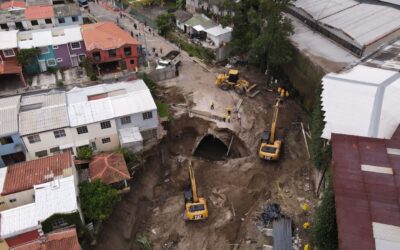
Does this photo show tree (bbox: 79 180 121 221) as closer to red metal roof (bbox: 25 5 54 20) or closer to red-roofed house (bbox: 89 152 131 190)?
red-roofed house (bbox: 89 152 131 190)

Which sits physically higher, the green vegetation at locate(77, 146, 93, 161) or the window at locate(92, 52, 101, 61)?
the window at locate(92, 52, 101, 61)

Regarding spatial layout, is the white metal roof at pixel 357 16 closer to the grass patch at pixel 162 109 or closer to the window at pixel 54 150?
the grass patch at pixel 162 109

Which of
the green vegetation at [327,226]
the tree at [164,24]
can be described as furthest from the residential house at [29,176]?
the tree at [164,24]

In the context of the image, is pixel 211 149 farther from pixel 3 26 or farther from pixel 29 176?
pixel 3 26

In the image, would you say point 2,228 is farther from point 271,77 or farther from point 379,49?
point 379,49

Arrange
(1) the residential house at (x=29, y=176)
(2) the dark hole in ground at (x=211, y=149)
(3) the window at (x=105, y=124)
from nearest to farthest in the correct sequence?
(1) the residential house at (x=29, y=176) < (3) the window at (x=105, y=124) < (2) the dark hole in ground at (x=211, y=149)

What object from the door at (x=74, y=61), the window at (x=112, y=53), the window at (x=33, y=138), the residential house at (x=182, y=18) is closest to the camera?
the window at (x=33, y=138)

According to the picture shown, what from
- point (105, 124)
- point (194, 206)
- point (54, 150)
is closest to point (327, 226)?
point (194, 206)

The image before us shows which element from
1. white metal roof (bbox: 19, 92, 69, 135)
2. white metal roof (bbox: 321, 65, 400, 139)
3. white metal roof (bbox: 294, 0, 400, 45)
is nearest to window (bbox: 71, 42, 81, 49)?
white metal roof (bbox: 19, 92, 69, 135)
